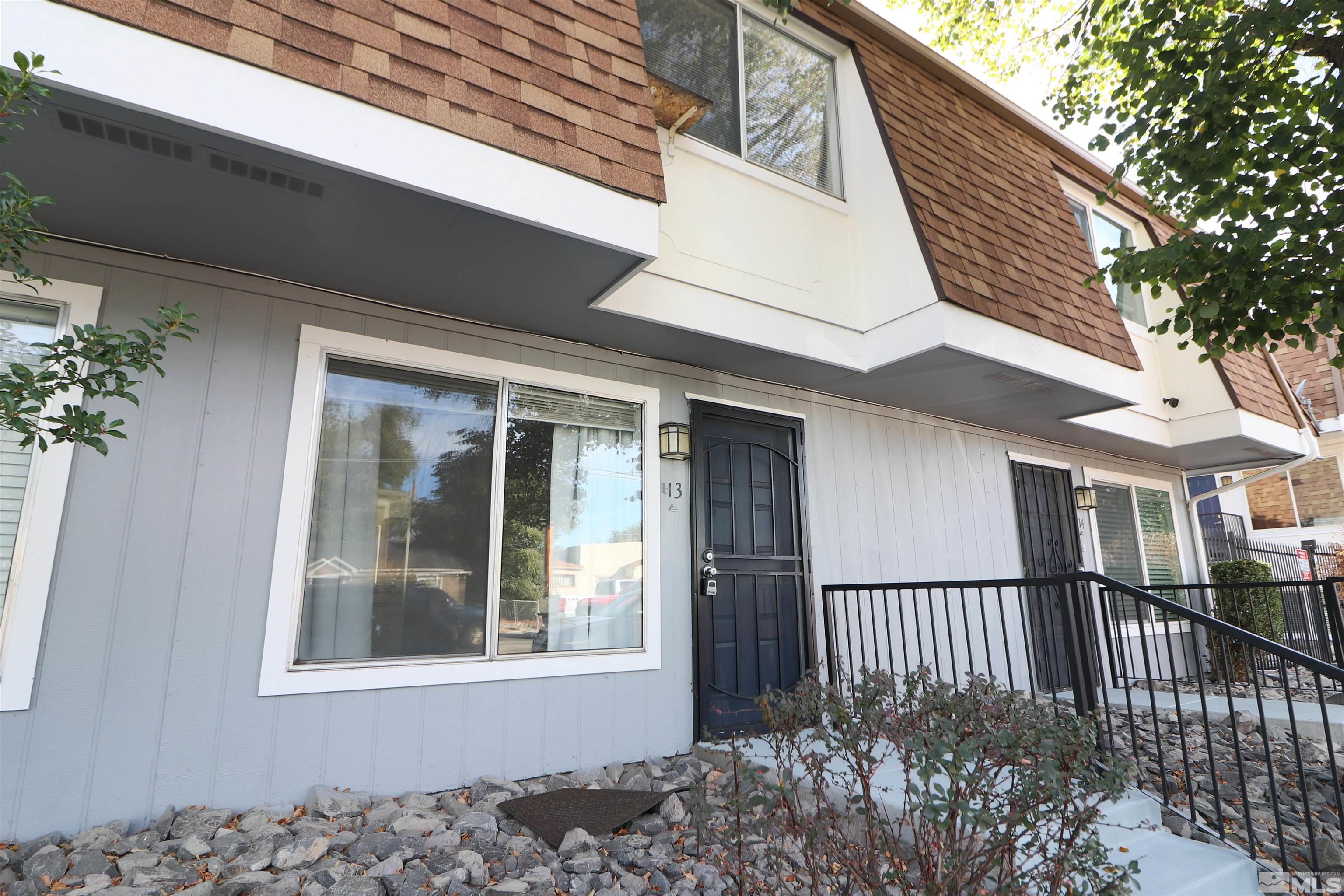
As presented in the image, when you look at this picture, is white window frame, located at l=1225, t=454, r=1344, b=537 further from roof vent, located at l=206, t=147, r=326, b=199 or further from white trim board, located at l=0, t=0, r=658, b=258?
roof vent, located at l=206, t=147, r=326, b=199

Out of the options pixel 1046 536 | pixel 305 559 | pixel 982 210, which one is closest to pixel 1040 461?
pixel 1046 536

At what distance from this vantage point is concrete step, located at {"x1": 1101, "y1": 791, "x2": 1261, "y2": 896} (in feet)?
8.42

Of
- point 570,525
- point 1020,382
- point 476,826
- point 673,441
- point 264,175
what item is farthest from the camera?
point 1020,382

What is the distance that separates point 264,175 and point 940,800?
288 centimetres

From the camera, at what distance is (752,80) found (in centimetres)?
482

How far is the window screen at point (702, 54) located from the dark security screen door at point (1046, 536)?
12.6ft

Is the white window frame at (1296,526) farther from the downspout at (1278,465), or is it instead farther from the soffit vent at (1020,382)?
the soffit vent at (1020,382)

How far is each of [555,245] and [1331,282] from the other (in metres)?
3.59

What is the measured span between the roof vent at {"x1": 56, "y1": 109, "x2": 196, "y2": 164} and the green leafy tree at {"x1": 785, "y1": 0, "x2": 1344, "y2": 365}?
128 inches

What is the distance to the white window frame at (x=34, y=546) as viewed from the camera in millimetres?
2578

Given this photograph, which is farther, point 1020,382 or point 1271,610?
point 1271,610

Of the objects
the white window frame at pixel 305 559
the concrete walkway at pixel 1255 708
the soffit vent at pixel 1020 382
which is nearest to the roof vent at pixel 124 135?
the white window frame at pixel 305 559

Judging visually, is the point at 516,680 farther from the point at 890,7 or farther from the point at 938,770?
the point at 890,7

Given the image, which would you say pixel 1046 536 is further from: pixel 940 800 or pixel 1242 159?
pixel 940 800
